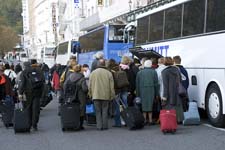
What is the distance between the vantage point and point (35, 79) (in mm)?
13062

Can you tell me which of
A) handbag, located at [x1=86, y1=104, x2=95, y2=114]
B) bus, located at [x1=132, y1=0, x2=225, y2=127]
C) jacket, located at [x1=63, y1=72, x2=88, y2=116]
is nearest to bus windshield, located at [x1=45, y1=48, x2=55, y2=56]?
bus, located at [x1=132, y1=0, x2=225, y2=127]

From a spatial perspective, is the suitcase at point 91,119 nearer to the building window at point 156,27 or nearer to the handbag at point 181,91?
the handbag at point 181,91

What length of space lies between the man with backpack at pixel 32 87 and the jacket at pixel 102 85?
4.55 feet

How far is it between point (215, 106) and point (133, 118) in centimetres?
202

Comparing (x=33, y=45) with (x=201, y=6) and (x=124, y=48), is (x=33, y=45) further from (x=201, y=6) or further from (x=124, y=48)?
(x=201, y=6)

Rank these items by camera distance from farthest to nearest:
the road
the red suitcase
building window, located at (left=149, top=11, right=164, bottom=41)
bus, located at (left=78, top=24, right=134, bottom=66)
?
bus, located at (left=78, top=24, right=134, bottom=66) < building window, located at (left=149, top=11, right=164, bottom=41) < the red suitcase < the road

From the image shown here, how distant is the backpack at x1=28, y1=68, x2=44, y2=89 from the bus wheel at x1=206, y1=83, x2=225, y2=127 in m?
4.24

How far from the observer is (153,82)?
13312mm

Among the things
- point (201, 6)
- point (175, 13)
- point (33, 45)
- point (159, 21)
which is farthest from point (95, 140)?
point (33, 45)

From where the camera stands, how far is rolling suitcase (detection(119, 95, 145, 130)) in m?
12.7

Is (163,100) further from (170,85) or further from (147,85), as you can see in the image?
(147,85)

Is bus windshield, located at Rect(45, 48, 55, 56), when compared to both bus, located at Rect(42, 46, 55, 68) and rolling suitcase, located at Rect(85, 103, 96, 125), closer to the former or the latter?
bus, located at Rect(42, 46, 55, 68)

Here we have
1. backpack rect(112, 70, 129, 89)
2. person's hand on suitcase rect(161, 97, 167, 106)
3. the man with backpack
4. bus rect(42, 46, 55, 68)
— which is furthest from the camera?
bus rect(42, 46, 55, 68)

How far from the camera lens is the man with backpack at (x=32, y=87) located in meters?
13.0
